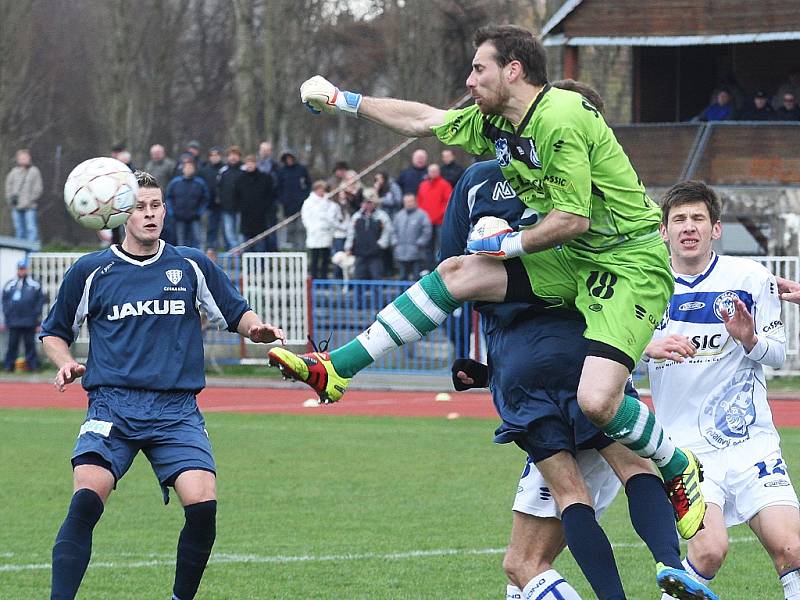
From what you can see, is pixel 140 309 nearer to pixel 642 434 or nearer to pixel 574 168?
pixel 574 168

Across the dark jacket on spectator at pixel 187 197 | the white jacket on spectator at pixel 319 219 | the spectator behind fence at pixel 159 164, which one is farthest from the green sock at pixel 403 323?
the spectator behind fence at pixel 159 164

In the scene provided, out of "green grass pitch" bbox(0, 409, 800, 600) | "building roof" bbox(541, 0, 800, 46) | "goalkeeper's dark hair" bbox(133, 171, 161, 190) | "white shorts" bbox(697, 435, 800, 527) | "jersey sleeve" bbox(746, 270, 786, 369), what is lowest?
"green grass pitch" bbox(0, 409, 800, 600)

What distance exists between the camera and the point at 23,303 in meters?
22.8

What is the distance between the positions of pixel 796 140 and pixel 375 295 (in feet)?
25.1

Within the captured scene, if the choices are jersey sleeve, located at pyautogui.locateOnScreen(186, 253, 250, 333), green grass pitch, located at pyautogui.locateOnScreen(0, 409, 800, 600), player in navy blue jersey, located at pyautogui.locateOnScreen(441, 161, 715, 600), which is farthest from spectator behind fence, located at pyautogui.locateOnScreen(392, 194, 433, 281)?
player in navy blue jersey, located at pyautogui.locateOnScreen(441, 161, 715, 600)

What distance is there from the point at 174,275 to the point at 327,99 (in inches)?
48.9

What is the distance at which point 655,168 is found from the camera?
24719 mm

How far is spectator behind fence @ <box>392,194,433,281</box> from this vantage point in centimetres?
2192

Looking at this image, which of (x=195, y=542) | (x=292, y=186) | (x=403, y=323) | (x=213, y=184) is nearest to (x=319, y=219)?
(x=292, y=186)

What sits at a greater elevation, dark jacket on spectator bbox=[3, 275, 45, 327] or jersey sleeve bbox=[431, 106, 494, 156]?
jersey sleeve bbox=[431, 106, 494, 156]

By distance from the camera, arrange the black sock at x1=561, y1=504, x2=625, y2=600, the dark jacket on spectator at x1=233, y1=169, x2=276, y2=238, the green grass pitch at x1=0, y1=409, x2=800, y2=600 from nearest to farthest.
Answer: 1. the black sock at x1=561, y1=504, x2=625, y2=600
2. the green grass pitch at x1=0, y1=409, x2=800, y2=600
3. the dark jacket on spectator at x1=233, y1=169, x2=276, y2=238

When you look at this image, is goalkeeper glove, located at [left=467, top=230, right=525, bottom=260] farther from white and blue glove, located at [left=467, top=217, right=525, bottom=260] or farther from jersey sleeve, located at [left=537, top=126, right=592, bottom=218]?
jersey sleeve, located at [left=537, top=126, right=592, bottom=218]

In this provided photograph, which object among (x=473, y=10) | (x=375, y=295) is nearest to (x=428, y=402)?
(x=375, y=295)

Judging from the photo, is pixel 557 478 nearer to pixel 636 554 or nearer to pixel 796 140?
pixel 636 554
